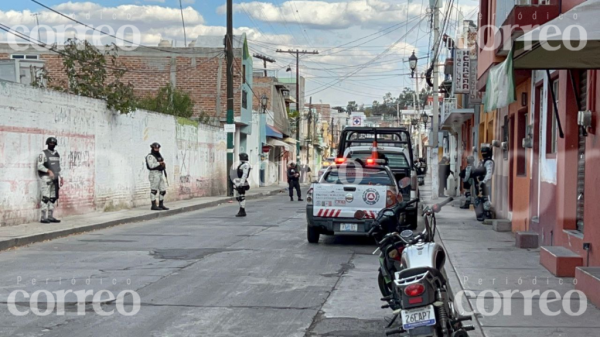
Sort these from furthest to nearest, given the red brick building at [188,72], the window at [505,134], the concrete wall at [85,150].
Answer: the red brick building at [188,72] < the window at [505,134] < the concrete wall at [85,150]

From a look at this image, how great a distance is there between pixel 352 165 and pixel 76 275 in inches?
249

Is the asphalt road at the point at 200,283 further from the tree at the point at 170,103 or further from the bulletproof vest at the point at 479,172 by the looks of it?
the tree at the point at 170,103

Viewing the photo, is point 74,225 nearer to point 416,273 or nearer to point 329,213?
point 329,213

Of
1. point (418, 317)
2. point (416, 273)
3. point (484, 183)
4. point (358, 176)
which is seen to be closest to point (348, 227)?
point (358, 176)

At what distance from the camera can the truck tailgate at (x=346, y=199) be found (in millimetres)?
13984

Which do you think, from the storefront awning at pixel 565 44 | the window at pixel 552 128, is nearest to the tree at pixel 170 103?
the window at pixel 552 128

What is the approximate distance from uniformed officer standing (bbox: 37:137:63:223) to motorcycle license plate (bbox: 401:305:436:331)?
12.4 meters

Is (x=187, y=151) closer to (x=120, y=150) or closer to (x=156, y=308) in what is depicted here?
(x=120, y=150)

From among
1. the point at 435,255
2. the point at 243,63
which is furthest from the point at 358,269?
the point at 243,63

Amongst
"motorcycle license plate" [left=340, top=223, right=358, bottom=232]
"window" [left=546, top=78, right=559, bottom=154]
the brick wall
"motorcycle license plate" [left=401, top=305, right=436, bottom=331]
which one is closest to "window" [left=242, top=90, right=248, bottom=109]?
the brick wall

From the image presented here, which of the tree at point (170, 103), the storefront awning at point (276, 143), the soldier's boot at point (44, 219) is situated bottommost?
the soldier's boot at point (44, 219)

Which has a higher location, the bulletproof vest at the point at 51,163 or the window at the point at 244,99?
the window at the point at 244,99

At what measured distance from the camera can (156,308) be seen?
820 centimetres

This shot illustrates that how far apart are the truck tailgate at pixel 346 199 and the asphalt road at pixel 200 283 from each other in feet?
2.32
